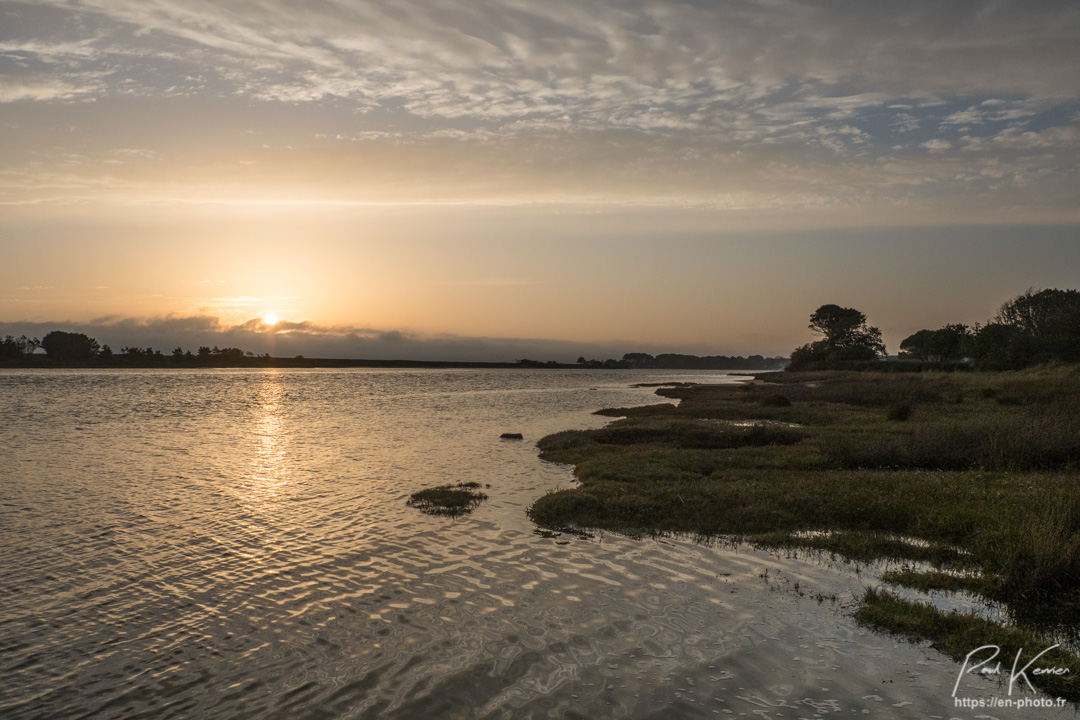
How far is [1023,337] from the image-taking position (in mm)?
97500

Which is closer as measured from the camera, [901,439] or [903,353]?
[901,439]

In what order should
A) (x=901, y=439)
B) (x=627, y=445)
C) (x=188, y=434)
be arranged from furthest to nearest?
(x=188, y=434) < (x=627, y=445) < (x=901, y=439)

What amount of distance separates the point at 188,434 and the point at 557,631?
43.1m

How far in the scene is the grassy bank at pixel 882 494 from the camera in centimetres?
1405

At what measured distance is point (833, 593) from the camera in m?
14.0

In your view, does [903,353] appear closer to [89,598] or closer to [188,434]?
[188,434]

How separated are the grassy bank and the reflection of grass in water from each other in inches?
113

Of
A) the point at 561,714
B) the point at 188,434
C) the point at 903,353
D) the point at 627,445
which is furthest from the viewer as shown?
the point at 903,353

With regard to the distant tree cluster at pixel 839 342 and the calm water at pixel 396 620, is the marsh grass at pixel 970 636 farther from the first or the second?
the distant tree cluster at pixel 839 342

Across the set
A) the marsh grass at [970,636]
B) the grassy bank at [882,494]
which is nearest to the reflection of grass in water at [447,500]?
the grassy bank at [882,494]

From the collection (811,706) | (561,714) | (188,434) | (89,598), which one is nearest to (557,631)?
(561,714)

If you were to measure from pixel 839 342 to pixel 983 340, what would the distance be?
60.1 m

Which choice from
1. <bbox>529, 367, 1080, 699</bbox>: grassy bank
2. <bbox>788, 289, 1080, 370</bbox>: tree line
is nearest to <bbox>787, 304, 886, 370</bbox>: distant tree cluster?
<bbox>788, 289, 1080, 370</bbox>: tree line

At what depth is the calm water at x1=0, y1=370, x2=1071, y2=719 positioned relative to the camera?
978 cm
